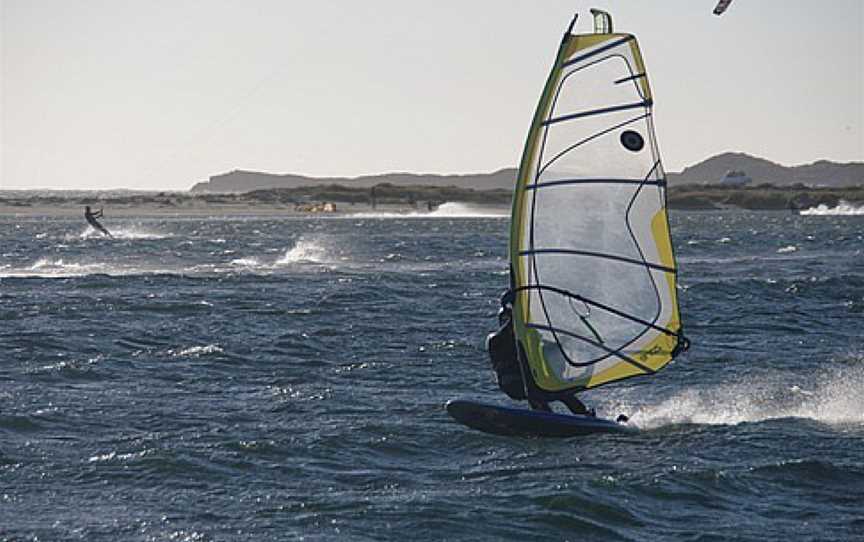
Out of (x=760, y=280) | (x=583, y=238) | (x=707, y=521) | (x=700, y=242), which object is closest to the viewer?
(x=707, y=521)

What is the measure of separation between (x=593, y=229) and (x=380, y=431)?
2881 mm

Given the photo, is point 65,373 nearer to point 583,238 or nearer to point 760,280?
point 583,238

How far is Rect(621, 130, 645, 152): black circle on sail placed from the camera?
1308cm

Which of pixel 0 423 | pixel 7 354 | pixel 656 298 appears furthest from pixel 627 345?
pixel 7 354

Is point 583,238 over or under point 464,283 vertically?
over

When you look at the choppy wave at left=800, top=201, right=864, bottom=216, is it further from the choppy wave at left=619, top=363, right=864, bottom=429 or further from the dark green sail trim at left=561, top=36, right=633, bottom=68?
the dark green sail trim at left=561, top=36, right=633, bottom=68

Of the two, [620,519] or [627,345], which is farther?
[627,345]

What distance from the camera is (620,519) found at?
430 inches

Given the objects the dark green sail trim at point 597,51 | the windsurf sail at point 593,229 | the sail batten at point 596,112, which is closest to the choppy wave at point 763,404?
the windsurf sail at point 593,229

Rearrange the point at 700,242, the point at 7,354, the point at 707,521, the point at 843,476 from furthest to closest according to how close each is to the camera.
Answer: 1. the point at 700,242
2. the point at 7,354
3. the point at 843,476
4. the point at 707,521

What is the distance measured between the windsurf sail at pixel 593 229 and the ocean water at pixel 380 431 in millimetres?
871

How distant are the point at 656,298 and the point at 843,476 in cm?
234

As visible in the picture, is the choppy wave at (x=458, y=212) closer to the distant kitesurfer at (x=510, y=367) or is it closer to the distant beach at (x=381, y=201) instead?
the distant beach at (x=381, y=201)

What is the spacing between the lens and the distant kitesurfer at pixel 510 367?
44.3 ft
